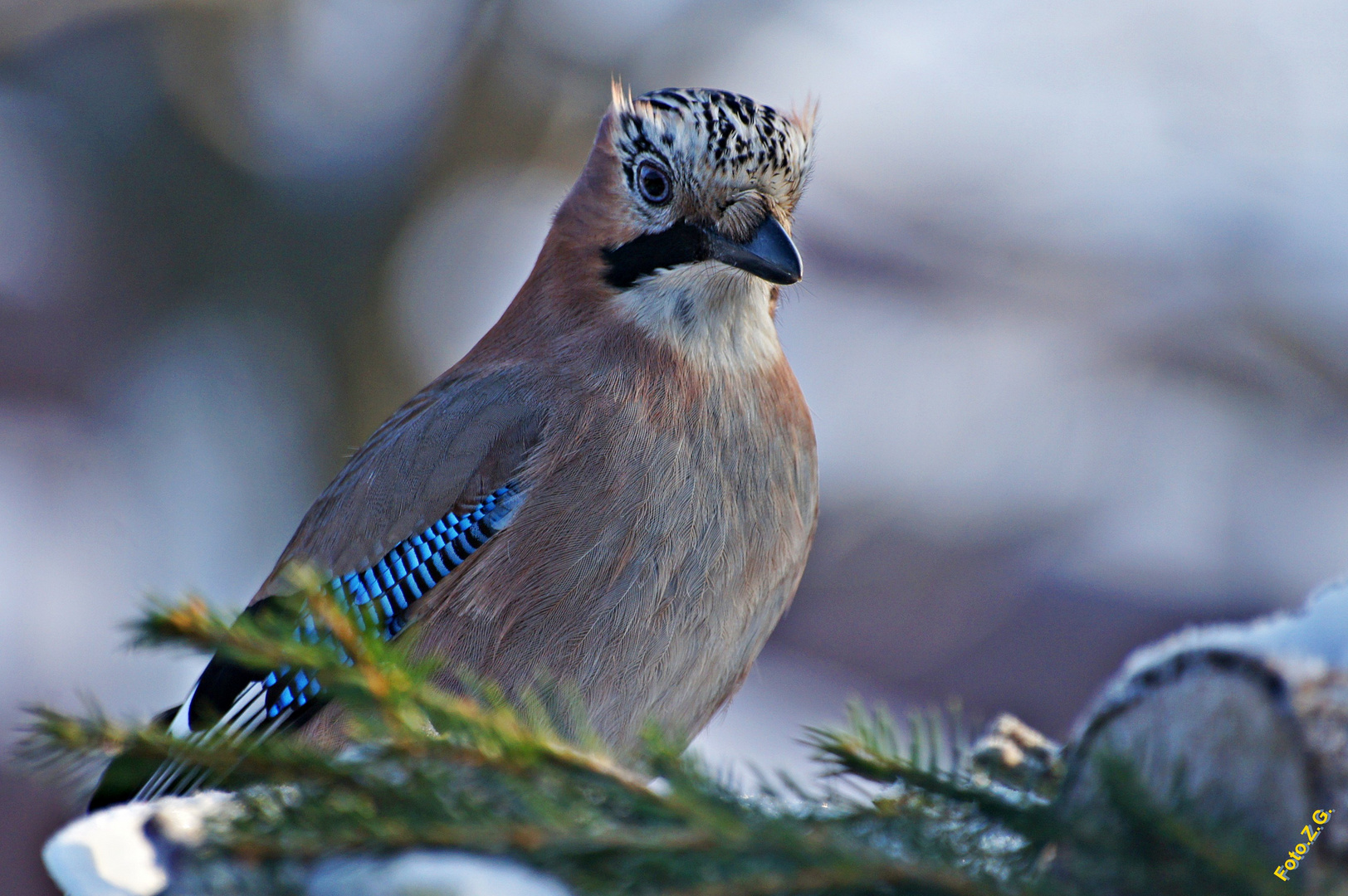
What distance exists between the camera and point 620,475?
1.81 metres

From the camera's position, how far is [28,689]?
5.70 meters

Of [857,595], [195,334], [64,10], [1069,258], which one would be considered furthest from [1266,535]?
[64,10]

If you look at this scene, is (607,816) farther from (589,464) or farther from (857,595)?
(857,595)

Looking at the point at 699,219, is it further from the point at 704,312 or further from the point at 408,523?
the point at 408,523

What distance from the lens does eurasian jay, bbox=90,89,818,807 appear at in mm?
1748

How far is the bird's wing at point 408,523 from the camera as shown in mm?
1842

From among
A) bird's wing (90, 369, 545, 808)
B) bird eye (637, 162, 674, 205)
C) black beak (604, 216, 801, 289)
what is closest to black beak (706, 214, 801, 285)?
black beak (604, 216, 801, 289)

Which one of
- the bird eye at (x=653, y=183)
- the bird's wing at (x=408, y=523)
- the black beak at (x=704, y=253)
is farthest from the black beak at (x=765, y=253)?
the bird's wing at (x=408, y=523)

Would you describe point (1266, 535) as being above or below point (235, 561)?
above

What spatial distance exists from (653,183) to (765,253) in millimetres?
302

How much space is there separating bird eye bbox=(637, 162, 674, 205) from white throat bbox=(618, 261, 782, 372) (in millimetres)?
140

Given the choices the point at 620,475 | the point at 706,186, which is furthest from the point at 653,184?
the point at 620,475

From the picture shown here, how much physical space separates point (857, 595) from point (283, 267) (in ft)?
11.4

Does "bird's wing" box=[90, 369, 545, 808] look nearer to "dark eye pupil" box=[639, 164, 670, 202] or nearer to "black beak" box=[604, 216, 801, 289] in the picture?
"black beak" box=[604, 216, 801, 289]
